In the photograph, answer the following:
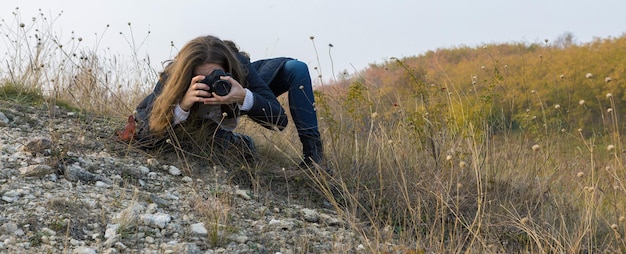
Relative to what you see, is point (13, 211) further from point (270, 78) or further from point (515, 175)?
point (515, 175)

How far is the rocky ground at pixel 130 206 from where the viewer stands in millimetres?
2133

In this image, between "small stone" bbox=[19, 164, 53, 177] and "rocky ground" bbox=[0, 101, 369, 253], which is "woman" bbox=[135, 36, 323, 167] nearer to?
"rocky ground" bbox=[0, 101, 369, 253]

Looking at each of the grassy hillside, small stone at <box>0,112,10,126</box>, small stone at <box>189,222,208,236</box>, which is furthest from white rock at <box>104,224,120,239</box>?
small stone at <box>0,112,10,126</box>

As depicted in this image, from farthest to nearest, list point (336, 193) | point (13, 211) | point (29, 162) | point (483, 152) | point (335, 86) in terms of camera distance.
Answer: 1. point (335, 86)
2. point (483, 152)
3. point (336, 193)
4. point (29, 162)
5. point (13, 211)

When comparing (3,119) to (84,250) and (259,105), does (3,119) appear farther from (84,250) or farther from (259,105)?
(84,250)

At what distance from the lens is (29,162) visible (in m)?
2.72

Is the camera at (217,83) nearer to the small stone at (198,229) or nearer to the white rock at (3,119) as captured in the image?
the small stone at (198,229)

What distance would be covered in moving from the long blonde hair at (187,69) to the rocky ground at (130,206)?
0.28m

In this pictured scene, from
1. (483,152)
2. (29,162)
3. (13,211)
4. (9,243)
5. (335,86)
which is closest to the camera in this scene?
(9,243)

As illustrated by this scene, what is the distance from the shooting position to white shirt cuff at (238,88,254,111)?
108 inches

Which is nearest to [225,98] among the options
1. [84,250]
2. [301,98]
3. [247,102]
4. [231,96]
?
[231,96]

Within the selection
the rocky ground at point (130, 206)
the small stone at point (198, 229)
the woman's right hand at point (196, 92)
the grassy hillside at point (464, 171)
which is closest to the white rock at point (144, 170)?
the rocky ground at point (130, 206)

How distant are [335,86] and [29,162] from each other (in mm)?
1776

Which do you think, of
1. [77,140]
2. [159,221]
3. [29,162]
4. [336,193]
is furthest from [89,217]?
[336,193]
